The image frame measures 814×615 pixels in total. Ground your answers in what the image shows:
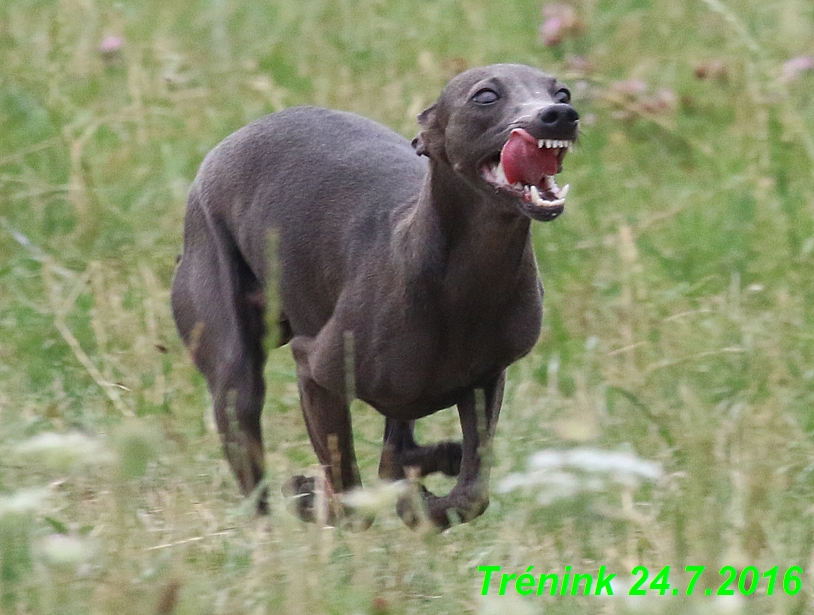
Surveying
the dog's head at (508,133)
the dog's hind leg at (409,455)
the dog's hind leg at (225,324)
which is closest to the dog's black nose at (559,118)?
the dog's head at (508,133)

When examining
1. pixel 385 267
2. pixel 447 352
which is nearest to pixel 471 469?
pixel 447 352

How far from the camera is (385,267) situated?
4.50 meters

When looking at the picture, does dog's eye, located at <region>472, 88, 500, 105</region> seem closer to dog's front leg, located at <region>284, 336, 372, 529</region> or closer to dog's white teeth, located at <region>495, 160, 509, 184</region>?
dog's white teeth, located at <region>495, 160, 509, 184</region>

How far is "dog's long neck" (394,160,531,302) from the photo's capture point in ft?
13.9

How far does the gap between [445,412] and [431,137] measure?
1.80 metres

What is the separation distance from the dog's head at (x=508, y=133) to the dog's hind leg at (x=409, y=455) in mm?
908

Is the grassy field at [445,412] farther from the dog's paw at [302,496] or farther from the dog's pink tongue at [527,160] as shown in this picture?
the dog's pink tongue at [527,160]

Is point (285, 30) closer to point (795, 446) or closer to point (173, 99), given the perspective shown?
point (173, 99)

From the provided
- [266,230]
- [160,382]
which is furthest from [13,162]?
[266,230]

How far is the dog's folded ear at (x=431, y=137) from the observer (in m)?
4.36

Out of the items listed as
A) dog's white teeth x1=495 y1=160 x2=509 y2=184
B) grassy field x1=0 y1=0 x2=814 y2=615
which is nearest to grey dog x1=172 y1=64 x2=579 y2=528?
dog's white teeth x1=495 y1=160 x2=509 y2=184

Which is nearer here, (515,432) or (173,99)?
(515,432)

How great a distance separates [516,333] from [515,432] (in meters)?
1.10

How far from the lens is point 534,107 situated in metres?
4.10
